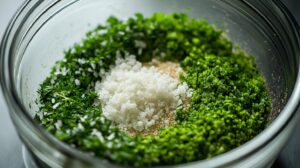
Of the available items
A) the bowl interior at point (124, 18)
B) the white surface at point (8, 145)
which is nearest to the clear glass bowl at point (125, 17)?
the bowl interior at point (124, 18)

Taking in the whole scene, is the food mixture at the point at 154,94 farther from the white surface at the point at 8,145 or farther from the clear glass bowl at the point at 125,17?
the white surface at the point at 8,145

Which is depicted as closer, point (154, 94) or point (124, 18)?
point (154, 94)

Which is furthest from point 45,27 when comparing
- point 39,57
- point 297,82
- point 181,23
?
point 297,82

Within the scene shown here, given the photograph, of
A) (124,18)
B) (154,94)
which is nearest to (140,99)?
(154,94)

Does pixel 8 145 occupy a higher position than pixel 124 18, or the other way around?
pixel 124 18

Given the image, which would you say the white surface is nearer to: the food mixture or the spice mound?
the food mixture

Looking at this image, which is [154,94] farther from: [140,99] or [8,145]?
[8,145]

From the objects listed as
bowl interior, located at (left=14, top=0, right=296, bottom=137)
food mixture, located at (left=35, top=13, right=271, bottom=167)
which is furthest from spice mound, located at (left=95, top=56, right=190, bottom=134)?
bowl interior, located at (left=14, top=0, right=296, bottom=137)
